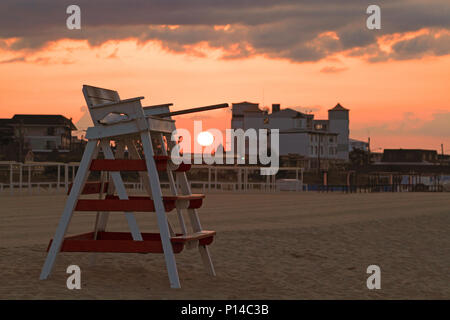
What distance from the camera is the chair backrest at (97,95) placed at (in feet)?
25.7

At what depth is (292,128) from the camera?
112 meters

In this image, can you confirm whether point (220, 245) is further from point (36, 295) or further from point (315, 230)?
point (36, 295)

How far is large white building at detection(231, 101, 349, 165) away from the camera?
112m

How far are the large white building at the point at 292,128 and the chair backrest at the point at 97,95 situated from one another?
328ft

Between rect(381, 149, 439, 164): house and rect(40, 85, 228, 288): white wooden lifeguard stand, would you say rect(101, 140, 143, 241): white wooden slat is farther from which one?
rect(381, 149, 439, 164): house

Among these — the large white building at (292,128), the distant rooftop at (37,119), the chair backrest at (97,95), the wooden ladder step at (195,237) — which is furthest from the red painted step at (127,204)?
the large white building at (292,128)

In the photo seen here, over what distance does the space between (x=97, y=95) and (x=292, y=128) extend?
105 m

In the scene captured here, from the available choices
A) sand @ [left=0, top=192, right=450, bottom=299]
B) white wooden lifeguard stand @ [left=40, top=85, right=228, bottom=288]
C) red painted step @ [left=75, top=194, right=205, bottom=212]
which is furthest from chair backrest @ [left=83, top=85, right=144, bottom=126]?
sand @ [left=0, top=192, right=450, bottom=299]

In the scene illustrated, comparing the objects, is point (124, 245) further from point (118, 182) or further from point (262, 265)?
point (262, 265)

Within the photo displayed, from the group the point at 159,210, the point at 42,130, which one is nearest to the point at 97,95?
the point at 159,210

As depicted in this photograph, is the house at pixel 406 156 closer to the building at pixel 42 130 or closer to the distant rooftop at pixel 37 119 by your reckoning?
the building at pixel 42 130

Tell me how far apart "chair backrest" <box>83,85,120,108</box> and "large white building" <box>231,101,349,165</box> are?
99979mm

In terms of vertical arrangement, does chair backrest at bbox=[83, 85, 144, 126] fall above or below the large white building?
below
